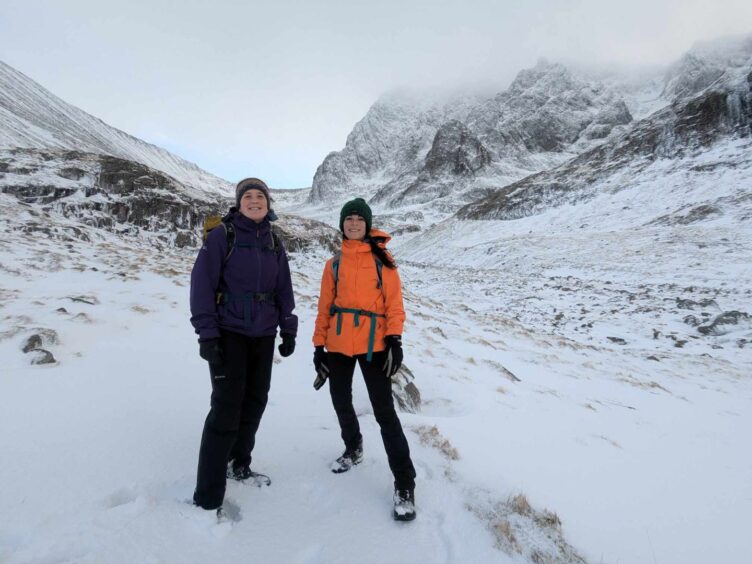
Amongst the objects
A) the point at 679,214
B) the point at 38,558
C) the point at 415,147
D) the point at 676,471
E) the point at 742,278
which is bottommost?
the point at 676,471

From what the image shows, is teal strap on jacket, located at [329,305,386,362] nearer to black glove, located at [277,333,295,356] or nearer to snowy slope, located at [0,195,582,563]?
black glove, located at [277,333,295,356]

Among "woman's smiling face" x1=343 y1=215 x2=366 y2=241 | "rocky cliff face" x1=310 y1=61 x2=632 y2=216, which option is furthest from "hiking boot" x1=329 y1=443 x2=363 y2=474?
"rocky cliff face" x1=310 y1=61 x2=632 y2=216

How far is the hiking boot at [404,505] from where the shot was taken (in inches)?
117

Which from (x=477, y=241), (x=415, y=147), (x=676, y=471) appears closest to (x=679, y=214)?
(x=477, y=241)

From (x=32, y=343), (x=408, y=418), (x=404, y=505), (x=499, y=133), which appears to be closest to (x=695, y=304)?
(x=408, y=418)

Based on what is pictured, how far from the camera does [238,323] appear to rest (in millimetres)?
3027

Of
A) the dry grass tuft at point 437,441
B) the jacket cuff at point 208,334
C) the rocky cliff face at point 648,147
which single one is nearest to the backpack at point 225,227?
the jacket cuff at point 208,334

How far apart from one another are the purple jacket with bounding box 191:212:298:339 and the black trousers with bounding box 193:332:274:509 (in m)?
0.15

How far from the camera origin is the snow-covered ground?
272 centimetres

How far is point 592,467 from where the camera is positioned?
4.41 m

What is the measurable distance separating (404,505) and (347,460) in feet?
2.67

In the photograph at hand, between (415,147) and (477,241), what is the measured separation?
120 metres

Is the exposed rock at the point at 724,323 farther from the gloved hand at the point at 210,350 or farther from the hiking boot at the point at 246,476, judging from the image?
the gloved hand at the point at 210,350

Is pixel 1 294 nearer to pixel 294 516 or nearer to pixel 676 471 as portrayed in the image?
pixel 294 516
